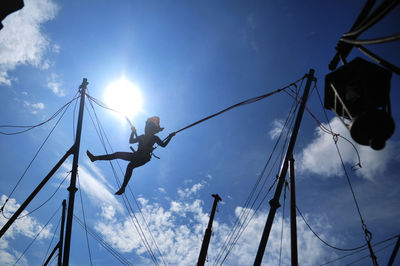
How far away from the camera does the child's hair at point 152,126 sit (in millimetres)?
7891

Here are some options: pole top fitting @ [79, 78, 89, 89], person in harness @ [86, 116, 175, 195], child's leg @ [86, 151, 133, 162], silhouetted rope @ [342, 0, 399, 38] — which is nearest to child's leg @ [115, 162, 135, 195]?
person in harness @ [86, 116, 175, 195]

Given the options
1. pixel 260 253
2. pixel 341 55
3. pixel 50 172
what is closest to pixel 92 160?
pixel 50 172

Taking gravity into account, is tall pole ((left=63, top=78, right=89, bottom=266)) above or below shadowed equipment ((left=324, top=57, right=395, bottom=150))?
above

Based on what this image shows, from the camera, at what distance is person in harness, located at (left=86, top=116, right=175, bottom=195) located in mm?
7746

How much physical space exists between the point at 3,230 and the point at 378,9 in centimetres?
946

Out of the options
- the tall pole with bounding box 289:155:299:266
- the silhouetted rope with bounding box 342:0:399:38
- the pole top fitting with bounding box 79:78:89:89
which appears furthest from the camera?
the pole top fitting with bounding box 79:78:89:89

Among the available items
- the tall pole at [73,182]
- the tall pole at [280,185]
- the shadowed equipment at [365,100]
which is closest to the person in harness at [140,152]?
the tall pole at [73,182]

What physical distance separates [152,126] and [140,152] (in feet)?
3.17

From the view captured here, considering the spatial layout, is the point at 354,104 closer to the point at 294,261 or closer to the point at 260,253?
the point at 260,253

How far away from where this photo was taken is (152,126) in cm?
797

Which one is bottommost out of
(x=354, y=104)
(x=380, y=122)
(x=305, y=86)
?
(x=380, y=122)

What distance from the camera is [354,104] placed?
7.74 ft

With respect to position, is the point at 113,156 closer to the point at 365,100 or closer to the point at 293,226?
the point at 293,226

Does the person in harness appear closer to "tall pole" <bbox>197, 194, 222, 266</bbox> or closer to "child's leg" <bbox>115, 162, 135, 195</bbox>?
"child's leg" <bbox>115, 162, 135, 195</bbox>
